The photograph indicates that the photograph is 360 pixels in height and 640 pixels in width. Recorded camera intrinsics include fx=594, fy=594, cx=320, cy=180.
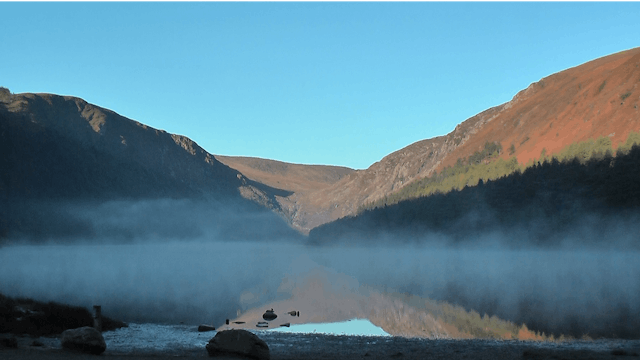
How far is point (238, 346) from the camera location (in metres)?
21.2

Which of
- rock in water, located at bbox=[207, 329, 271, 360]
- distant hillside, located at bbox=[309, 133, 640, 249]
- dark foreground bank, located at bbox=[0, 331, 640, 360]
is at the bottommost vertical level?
dark foreground bank, located at bbox=[0, 331, 640, 360]

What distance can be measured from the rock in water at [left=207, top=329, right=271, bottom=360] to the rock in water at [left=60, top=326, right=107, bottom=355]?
13.0 ft

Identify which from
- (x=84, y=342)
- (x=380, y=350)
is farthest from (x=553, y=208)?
(x=84, y=342)

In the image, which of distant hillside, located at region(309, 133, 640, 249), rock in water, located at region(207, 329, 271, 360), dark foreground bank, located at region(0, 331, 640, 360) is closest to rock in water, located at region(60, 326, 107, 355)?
dark foreground bank, located at region(0, 331, 640, 360)

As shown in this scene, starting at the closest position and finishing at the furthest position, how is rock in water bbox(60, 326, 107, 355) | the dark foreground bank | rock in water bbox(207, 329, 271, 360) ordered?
rock in water bbox(207, 329, 271, 360) < the dark foreground bank < rock in water bbox(60, 326, 107, 355)

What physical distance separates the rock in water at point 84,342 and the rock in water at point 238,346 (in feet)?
13.0

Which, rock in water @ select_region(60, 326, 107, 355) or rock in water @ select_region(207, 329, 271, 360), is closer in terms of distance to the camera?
rock in water @ select_region(207, 329, 271, 360)

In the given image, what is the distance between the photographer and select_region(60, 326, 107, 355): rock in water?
846 inches

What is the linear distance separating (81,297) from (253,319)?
1407 centimetres

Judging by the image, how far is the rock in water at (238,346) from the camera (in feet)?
→ 68.6

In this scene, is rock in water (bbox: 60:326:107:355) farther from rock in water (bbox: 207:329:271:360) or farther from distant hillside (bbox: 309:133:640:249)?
distant hillside (bbox: 309:133:640:249)

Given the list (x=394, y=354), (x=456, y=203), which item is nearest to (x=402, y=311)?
(x=394, y=354)

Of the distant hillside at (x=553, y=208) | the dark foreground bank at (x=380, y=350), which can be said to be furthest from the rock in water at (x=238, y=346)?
the distant hillside at (x=553, y=208)

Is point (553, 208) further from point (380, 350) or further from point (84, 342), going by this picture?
point (84, 342)
